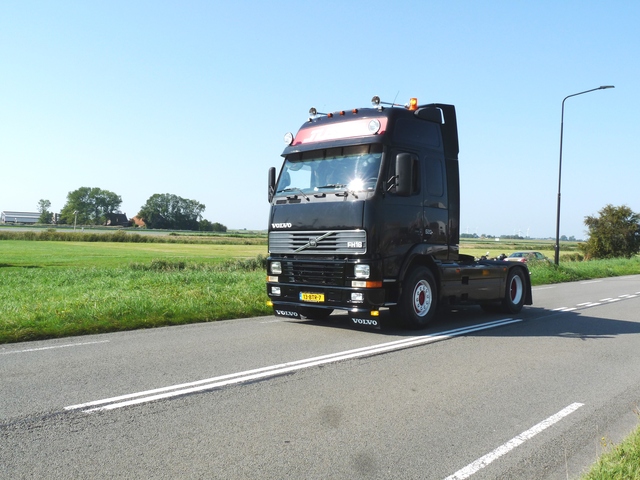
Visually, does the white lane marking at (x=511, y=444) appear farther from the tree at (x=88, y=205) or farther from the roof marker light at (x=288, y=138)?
the tree at (x=88, y=205)

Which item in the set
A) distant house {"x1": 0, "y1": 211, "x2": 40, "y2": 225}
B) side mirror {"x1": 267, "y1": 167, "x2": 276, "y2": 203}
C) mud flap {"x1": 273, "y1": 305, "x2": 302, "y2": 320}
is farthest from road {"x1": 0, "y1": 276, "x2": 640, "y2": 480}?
distant house {"x1": 0, "y1": 211, "x2": 40, "y2": 225}

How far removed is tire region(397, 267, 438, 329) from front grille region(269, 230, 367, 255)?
3.84 feet

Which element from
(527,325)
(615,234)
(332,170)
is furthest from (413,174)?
(615,234)

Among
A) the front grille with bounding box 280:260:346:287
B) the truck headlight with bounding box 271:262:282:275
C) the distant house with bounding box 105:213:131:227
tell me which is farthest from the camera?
the distant house with bounding box 105:213:131:227

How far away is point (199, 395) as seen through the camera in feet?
17.9

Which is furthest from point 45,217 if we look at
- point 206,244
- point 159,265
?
point 159,265

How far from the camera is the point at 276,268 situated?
10.2 meters

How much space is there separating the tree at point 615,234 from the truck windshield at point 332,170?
53330 mm

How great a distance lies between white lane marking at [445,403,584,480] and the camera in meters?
3.83

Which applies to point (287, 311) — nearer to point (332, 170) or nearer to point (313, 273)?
point (313, 273)

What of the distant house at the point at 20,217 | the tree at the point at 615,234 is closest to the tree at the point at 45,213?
the distant house at the point at 20,217

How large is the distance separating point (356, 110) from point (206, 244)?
6941 cm

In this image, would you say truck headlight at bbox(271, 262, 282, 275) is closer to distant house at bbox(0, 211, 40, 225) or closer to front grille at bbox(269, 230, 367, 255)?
front grille at bbox(269, 230, 367, 255)

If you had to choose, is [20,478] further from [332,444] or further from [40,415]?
[332,444]
